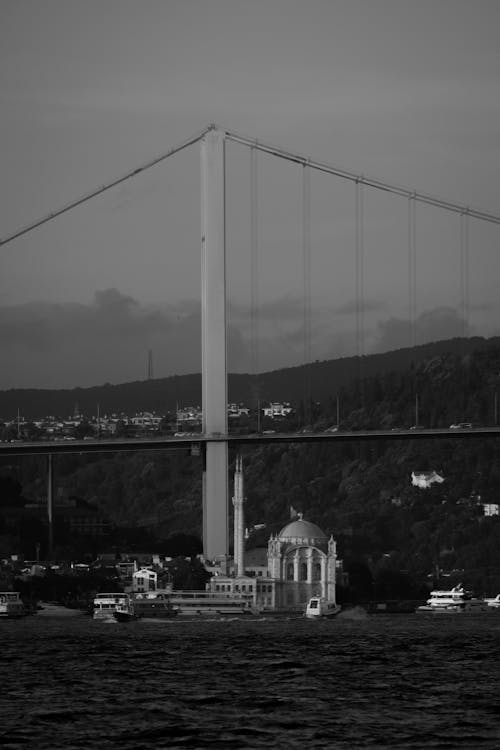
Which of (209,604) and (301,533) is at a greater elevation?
(301,533)

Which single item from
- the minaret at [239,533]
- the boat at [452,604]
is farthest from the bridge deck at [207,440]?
the boat at [452,604]

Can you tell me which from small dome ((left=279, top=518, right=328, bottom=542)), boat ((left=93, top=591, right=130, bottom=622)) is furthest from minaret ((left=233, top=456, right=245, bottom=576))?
small dome ((left=279, top=518, right=328, bottom=542))

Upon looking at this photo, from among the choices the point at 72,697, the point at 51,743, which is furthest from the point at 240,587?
the point at 51,743

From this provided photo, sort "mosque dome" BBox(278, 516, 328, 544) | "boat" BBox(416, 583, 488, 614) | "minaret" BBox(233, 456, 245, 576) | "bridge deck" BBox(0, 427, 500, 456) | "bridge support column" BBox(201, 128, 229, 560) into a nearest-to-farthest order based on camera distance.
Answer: "bridge support column" BBox(201, 128, 229, 560) < "bridge deck" BBox(0, 427, 500, 456) < "minaret" BBox(233, 456, 245, 576) < "boat" BBox(416, 583, 488, 614) < "mosque dome" BBox(278, 516, 328, 544)

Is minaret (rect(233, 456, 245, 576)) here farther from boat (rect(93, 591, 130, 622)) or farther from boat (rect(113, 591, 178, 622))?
boat (rect(93, 591, 130, 622))

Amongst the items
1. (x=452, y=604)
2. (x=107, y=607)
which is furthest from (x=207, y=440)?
(x=452, y=604)

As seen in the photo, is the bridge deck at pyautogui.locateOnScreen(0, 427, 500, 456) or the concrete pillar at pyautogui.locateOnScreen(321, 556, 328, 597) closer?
the bridge deck at pyautogui.locateOnScreen(0, 427, 500, 456)

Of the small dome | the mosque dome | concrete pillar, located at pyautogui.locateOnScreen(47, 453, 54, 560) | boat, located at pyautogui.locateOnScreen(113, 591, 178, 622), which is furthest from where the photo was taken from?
concrete pillar, located at pyautogui.locateOnScreen(47, 453, 54, 560)

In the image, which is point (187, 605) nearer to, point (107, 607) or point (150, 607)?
point (150, 607)

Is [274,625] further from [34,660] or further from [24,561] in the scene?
[24,561]
